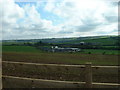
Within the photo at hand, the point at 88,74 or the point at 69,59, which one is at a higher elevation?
the point at 88,74

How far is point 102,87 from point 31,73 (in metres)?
5.43

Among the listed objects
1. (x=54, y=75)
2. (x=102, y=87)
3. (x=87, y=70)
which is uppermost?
(x=87, y=70)

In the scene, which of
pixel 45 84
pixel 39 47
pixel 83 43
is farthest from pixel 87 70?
pixel 39 47

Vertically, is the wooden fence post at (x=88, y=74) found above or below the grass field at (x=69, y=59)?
above

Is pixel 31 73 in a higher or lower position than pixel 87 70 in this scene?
lower

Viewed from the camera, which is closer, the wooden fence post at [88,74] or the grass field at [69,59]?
the wooden fence post at [88,74]

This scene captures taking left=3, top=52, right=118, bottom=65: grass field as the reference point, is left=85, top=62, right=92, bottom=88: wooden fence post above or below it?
above

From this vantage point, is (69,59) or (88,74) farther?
(69,59)

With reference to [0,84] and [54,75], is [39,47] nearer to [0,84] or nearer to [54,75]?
[54,75]

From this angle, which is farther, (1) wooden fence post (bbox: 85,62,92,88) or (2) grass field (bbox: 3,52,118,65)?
(2) grass field (bbox: 3,52,118,65)

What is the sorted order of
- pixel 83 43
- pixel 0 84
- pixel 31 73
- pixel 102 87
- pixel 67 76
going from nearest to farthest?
pixel 102 87, pixel 0 84, pixel 67 76, pixel 31 73, pixel 83 43

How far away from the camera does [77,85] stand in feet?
11.9

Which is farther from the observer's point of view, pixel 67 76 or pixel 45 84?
pixel 67 76

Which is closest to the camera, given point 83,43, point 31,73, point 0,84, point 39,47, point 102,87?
point 102,87
